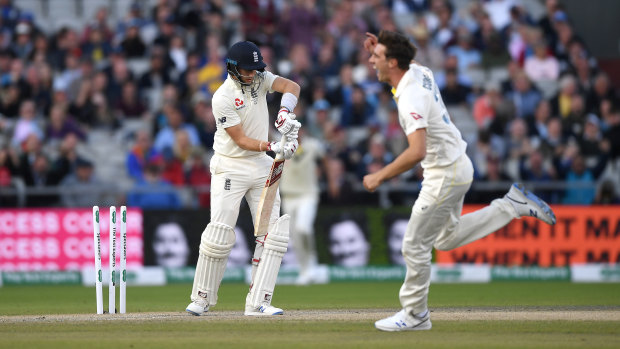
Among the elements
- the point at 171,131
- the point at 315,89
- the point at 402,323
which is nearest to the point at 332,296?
the point at 402,323

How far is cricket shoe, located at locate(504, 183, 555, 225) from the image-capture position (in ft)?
25.9

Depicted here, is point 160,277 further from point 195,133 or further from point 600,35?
point 600,35

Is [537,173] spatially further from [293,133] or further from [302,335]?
[302,335]

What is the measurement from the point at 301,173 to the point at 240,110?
5626 millimetres

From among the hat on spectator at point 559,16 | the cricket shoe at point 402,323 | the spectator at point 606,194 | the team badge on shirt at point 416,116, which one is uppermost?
the hat on spectator at point 559,16

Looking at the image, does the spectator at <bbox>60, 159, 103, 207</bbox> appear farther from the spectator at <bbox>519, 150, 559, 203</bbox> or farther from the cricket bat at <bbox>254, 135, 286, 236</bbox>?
the cricket bat at <bbox>254, 135, 286, 236</bbox>

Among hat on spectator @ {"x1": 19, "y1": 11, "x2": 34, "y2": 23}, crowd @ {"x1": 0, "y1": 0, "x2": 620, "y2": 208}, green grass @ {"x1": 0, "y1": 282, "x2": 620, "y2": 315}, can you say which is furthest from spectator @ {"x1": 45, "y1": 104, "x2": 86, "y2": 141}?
green grass @ {"x1": 0, "y1": 282, "x2": 620, "y2": 315}

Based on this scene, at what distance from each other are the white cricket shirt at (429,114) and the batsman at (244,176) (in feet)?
4.41

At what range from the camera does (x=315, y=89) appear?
54.6 ft

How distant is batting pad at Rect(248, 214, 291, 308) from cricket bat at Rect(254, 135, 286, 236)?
0.29 feet

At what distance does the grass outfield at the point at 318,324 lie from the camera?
6.87 metres

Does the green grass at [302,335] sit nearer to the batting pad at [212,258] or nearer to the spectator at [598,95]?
the batting pad at [212,258]

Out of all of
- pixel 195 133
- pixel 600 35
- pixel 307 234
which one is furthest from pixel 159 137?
pixel 600 35

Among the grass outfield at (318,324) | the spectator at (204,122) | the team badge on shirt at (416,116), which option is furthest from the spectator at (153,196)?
the team badge on shirt at (416,116)
